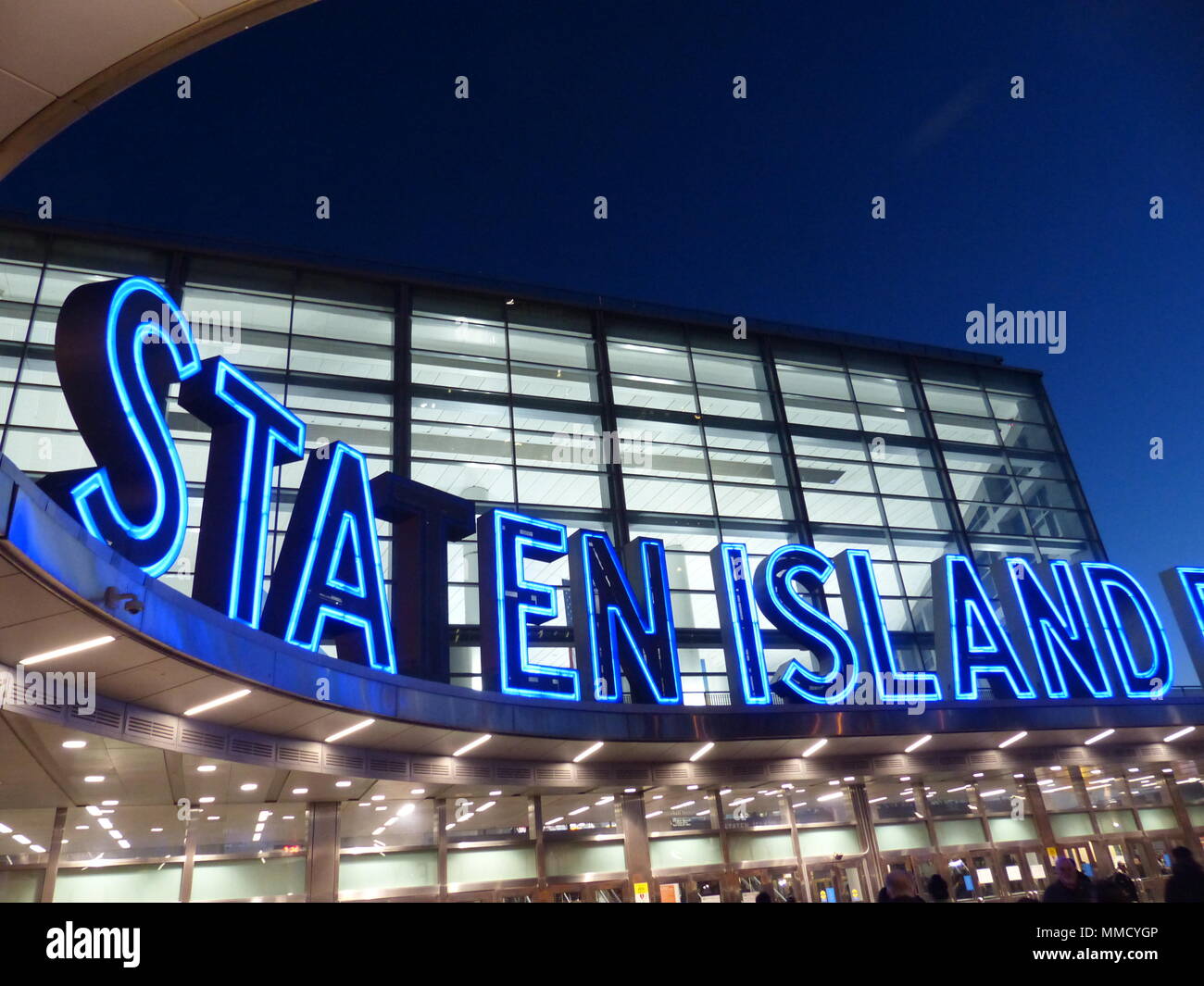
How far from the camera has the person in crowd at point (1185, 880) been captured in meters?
7.29

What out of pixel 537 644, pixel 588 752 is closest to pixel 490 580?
pixel 588 752

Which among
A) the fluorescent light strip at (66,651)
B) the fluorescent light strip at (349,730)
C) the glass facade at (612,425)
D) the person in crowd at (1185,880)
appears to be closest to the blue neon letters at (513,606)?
the fluorescent light strip at (349,730)

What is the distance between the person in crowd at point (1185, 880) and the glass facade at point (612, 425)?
18278 mm

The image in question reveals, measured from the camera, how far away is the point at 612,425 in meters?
29.8

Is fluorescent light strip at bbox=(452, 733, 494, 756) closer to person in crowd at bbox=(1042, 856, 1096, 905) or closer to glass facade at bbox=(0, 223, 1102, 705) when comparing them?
glass facade at bbox=(0, 223, 1102, 705)

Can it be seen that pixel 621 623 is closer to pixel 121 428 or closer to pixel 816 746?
pixel 816 746

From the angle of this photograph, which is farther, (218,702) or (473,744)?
(473,744)

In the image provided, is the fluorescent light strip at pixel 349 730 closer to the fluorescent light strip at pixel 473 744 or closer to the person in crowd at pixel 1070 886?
the fluorescent light strip at pixel 473 744

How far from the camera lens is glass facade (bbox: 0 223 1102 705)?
25.4 m

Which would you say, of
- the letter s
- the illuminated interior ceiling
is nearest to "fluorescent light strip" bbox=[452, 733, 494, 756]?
the letter s

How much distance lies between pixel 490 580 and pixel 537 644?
7.76 m

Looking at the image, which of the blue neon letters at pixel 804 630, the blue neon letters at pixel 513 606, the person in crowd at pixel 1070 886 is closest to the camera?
the person in crowd at pixel 1070 886

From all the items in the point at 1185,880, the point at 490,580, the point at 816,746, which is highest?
the point at 490,580
